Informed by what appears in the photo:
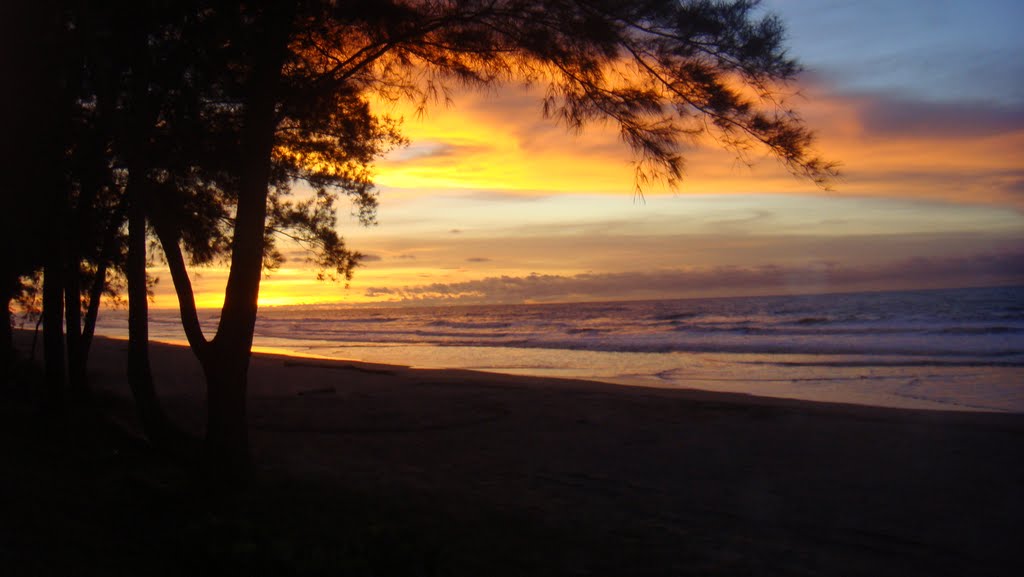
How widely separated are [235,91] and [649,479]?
4968mm

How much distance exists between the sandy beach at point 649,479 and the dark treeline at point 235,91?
170 centimetres

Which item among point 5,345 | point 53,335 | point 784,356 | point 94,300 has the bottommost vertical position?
point 784,356

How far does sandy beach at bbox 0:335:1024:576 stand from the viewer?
5.66m

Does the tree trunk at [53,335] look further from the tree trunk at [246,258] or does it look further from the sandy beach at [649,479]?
the tree trunk at [246,258]

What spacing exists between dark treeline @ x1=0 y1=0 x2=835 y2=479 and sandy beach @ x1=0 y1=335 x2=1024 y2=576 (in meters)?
1.70

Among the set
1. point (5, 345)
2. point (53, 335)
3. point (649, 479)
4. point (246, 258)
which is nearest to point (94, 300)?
point (53, 335)

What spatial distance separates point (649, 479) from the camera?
8.05 meters

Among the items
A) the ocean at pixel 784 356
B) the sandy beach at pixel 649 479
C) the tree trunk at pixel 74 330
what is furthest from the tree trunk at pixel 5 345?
the ocean at pixel 784 356

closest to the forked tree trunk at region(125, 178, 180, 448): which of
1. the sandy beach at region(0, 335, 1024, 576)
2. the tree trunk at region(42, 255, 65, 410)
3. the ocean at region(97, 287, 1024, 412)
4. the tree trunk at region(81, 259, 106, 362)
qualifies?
the sandy beach at region(0, 335, 1024, 576)

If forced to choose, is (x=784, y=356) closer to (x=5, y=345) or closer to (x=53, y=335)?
(x=5, y=345)

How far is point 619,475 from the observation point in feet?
26.9

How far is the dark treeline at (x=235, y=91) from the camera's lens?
21.0 feet

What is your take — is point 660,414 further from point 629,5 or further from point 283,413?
point 629,5

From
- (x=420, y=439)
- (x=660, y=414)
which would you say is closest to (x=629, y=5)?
(x=420, y=439)
